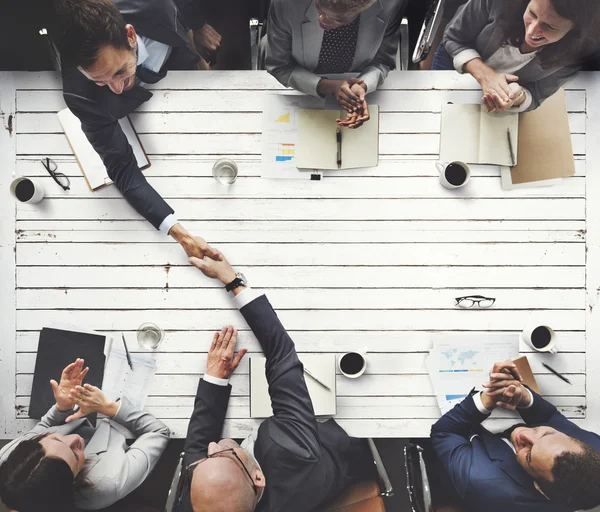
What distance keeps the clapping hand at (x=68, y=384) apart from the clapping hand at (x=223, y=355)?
576 millimetres

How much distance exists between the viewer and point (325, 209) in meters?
2.06

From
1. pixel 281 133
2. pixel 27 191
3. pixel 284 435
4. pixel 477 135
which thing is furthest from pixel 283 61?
pixel 284 435

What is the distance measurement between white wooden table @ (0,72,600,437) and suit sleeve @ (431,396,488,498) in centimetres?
8

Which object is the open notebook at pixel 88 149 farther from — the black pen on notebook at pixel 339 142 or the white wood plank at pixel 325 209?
the black pen on notebook at pixel 339 142

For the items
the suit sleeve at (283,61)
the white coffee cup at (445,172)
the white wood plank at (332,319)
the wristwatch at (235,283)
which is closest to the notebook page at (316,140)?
the suit sleeve at (283,61)

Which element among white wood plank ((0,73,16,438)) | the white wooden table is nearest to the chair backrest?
the white wooden table

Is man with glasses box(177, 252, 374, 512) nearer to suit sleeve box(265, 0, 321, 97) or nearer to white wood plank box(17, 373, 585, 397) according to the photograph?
white wood plank box(17, 373, 585, 397)

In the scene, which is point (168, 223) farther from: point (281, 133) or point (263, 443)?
point (263, 443)

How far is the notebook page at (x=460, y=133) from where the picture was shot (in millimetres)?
2045

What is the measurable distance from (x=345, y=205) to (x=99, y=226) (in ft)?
3.75

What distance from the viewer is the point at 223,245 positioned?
2061mm

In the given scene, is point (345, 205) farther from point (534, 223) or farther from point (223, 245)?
point (534, 223)

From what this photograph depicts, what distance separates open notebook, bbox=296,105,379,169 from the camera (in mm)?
2041

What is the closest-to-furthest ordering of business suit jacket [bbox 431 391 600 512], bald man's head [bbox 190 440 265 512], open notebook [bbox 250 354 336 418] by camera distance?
bald man's head [bbox 190 440 265 512] → business suit jacket [bbox 431 391 600 512] → open notebook [bbox 250 354 336 418]
